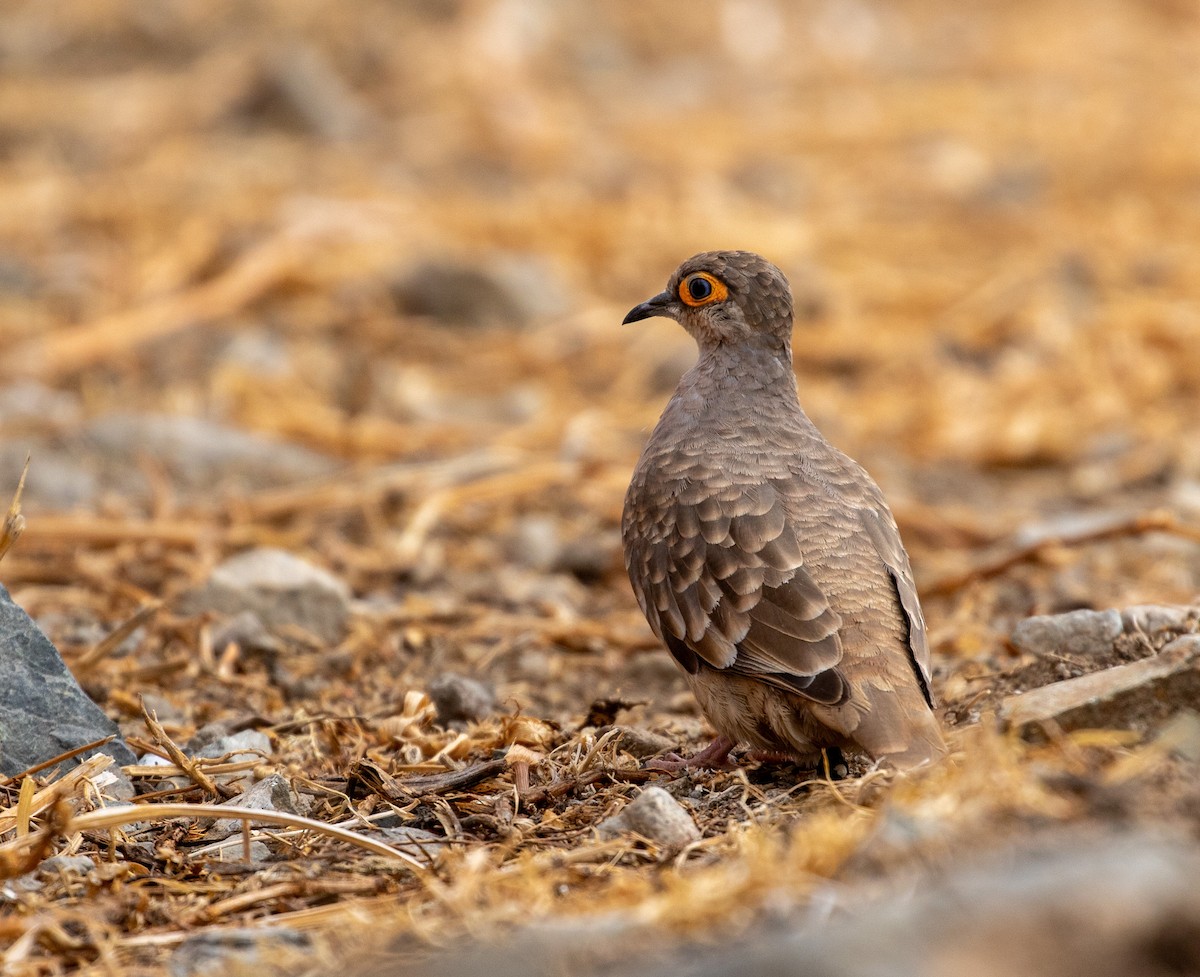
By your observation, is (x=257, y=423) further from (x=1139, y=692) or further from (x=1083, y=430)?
(x=1139, y=692)

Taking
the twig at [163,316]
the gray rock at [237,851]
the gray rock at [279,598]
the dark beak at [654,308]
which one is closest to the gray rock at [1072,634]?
the dark beak at [654,308]

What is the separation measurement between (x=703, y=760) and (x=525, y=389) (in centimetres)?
485

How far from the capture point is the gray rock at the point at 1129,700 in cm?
330

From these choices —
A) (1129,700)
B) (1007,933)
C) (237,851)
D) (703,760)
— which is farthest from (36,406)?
(1007,933)

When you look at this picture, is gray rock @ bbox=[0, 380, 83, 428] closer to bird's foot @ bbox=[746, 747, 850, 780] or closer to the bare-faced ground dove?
the bare-faced ground dove

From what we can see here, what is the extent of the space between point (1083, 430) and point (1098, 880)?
693 cm

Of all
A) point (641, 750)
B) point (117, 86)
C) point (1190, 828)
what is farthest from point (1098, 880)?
point (117, 86)

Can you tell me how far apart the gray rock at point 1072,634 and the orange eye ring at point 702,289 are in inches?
53.9

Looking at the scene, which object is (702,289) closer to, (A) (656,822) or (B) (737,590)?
(B) (737,590)

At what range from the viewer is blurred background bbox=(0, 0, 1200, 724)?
22.2 feet

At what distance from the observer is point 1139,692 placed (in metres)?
3.34

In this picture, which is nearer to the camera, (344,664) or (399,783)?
(399,783)

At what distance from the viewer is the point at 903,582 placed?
4055 millimetres

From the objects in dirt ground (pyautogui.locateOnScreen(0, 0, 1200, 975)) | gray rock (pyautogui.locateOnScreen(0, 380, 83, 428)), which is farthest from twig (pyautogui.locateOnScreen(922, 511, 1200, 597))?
gray rock (pyautogui.locateOnScreen(0, 380, 83, 428))
